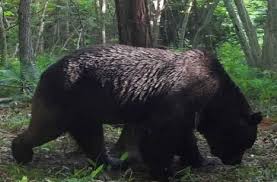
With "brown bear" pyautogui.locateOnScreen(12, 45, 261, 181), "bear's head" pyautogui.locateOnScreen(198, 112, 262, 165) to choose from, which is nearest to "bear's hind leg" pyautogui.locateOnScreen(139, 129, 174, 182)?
"brown bear" pyautogui.locateOnScreen(12, 45, 261, 181)

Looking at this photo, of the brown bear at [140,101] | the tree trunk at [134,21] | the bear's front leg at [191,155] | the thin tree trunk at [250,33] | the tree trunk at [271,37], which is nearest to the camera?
the brown bear at [140,101]

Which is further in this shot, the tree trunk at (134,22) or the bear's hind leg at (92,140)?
the tree trunk at (134,22)

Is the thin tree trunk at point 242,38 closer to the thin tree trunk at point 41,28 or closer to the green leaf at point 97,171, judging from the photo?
the thin tree trunk at point 41,28

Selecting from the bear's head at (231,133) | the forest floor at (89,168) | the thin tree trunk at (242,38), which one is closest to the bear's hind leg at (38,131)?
the forest floor at (89,168)

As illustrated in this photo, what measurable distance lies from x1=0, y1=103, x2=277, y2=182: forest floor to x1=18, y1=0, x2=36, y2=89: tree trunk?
3.10 metres

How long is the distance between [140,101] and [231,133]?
1.19 metres

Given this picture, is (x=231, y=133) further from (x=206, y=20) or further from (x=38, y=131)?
(x=206, y=20)

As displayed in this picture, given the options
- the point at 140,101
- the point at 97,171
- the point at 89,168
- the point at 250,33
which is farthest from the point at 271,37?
the point at 97,171

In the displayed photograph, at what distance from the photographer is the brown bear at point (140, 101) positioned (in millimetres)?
5828

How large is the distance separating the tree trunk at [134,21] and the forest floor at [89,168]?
1407mm

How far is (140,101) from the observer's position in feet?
19.4

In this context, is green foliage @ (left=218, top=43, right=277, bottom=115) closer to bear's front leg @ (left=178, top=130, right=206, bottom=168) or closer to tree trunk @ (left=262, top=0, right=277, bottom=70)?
tree trunk @ (left=262, top=0, right=277, bottom=70)

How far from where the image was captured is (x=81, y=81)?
590cm

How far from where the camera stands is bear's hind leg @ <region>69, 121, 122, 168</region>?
20.0 ft
